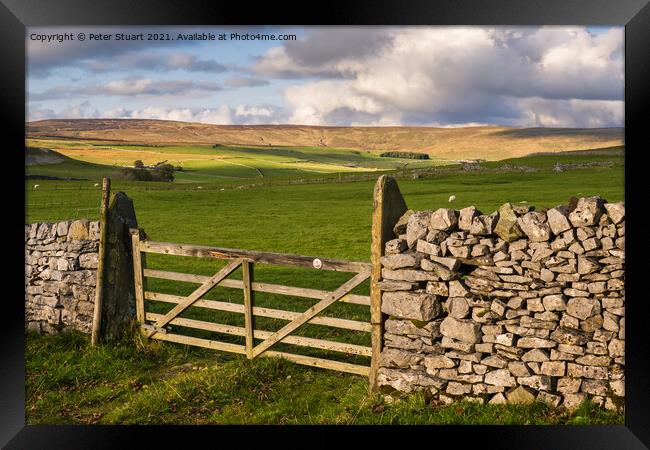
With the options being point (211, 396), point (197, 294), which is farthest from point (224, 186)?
point (211, 396)

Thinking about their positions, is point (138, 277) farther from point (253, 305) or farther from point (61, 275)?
point (253, 305)

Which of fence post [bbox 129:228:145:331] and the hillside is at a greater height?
the hillside

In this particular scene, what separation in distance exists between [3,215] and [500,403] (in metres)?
6.20

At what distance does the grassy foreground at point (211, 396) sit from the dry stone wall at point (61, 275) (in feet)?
2.40

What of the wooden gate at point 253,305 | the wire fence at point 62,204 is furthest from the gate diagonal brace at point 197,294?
the wire fence at point 62,204

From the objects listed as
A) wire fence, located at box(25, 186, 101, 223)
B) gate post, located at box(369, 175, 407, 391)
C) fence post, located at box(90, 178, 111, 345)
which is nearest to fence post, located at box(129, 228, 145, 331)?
fence post, located at box(90, 178, 111, 345)

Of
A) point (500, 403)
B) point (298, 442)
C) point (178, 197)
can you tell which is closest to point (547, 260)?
point (500, 403)

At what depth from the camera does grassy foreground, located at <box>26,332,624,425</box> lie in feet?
23.9

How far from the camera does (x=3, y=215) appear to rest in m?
7.42

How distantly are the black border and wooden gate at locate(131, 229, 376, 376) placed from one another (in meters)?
1.43

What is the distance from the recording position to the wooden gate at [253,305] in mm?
8328

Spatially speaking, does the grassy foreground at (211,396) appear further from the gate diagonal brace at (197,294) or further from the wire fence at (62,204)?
the wire fence at (62,204)

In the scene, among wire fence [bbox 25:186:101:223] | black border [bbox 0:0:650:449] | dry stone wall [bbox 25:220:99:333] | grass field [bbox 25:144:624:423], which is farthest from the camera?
wire fence [bbox 25:186:101:223]

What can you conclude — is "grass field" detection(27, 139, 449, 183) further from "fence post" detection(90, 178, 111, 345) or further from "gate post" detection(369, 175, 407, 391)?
"gate post" detection(369, 175, 407, 391)
